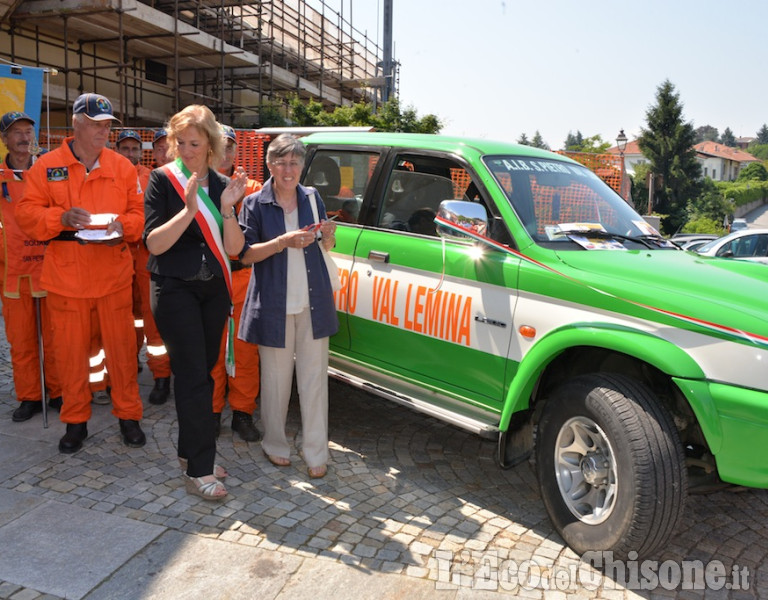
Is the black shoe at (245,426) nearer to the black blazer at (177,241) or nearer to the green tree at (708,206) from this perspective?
the black blazer at (177,241)

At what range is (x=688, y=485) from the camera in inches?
126

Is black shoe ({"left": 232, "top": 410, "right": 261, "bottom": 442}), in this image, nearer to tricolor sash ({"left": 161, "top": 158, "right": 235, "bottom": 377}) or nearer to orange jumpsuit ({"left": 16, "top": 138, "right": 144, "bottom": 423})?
orange jumpsuit ({"left": 16, "top": 138, "right": 144, "bottom": 423})

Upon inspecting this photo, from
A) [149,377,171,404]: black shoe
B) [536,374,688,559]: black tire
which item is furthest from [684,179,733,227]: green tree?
[536,374,688,559]: black tire

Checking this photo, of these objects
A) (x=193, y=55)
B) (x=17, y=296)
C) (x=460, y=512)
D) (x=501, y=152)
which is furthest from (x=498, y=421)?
(x=193, y=55)

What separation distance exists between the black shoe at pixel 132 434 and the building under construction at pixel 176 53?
11784mm

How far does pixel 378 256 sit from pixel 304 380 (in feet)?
2.90

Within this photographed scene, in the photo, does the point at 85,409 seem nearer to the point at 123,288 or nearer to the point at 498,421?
the point at 123,288

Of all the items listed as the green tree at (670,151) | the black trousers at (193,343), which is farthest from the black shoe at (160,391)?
the green tree at (670,151)

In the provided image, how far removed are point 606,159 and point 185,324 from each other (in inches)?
313

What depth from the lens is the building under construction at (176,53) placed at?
15.9 meters

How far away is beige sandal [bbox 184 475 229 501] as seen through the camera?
12.5ft

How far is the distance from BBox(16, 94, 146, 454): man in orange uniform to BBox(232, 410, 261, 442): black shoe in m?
0.64

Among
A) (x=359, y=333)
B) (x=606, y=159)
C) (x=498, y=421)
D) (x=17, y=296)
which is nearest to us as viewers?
(x=498, y=421)

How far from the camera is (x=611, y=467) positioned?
3.24 metres
